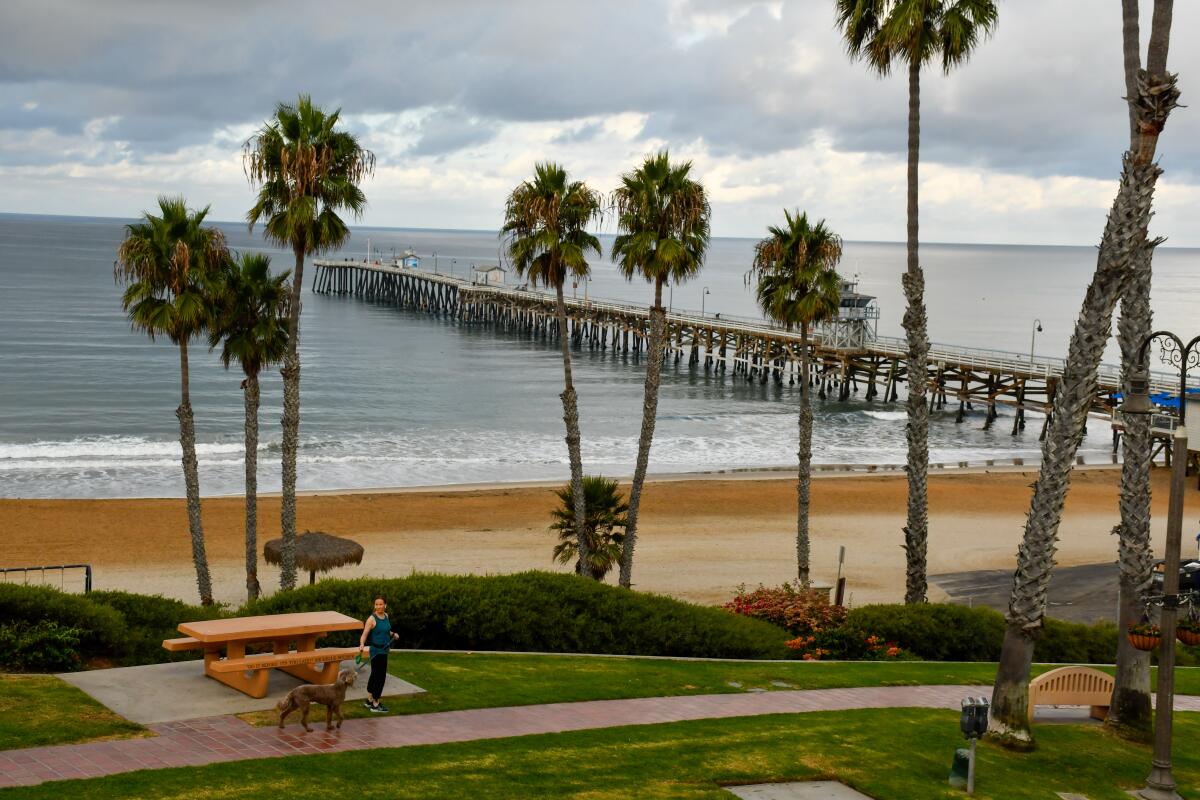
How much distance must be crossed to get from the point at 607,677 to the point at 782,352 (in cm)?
6287

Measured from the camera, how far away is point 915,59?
19422 millimetres

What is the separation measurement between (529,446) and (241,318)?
2879 cm

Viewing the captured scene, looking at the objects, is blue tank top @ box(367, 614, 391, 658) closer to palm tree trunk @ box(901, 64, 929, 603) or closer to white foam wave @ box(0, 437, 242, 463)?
palm tree trunk @ box(901, 64, 929, 603)

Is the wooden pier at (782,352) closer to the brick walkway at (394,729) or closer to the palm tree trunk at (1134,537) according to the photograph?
the palm tree trunk at (1134,537)

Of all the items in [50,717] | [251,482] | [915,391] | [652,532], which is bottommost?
[652,532]

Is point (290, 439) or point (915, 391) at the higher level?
point (915, 391)

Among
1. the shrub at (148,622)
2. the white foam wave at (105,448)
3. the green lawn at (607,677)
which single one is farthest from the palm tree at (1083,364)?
the white foam wave at (105,448)

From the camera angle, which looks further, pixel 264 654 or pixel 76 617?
pixel 76 617

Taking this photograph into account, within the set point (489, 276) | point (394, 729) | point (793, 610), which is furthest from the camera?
point (489, 276)

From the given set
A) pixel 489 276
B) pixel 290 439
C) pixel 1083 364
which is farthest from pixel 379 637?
pixel 489 276

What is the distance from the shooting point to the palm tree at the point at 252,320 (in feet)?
68.7

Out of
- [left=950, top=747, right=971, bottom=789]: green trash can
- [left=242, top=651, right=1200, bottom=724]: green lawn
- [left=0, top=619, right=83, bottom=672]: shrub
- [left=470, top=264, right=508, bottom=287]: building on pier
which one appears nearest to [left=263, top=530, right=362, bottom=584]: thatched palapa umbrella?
[left=242, top=651, right=1200, bottom=724]: green lawn

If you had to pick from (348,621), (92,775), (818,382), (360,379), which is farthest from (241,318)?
(818,382)

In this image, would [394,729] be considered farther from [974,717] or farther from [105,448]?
[105,448]
